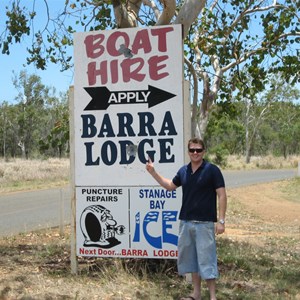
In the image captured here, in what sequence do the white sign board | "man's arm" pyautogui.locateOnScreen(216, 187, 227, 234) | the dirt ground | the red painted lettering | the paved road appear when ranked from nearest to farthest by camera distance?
"man's arm" pyautogui.locateOnScreen(216, 187, 227, 234)
the dirt ground
the white sign board
the red painted lettering
the paved road

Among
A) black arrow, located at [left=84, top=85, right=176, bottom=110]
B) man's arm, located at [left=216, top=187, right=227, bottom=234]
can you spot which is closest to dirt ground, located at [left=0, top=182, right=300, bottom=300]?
man's arm, located at [left=216, top=187, right=227, bottom=234]

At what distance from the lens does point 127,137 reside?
21.2 ft

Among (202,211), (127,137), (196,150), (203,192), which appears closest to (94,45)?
(127,137)

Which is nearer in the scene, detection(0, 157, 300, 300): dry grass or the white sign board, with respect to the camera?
detection(0, 157, 300, 300): dry grass

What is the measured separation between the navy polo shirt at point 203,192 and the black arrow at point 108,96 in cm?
143

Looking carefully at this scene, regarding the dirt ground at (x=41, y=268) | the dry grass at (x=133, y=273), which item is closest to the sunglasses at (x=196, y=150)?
the dry grass at (x=133, y=273)

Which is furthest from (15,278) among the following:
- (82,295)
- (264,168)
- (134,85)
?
(264,168)

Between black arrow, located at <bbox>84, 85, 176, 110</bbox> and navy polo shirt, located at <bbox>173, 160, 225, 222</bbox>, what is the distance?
1.43 metres

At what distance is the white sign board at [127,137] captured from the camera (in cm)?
639

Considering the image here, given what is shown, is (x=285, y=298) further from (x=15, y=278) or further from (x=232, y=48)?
(x=232, y=48)

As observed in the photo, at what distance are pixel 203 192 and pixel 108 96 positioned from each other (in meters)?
2.07

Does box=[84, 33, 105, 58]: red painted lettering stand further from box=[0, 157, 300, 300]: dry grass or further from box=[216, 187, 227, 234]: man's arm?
box=[0, 157, 300, 300]: dry grass

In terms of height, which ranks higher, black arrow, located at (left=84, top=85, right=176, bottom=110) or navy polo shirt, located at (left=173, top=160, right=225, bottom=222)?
black arrow, located at (left=84, top=85, right=176, bottom=110)

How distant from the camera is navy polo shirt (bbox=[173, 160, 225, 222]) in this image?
520 cm
